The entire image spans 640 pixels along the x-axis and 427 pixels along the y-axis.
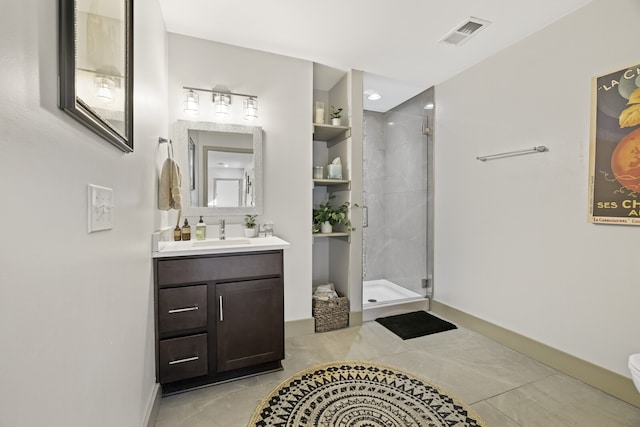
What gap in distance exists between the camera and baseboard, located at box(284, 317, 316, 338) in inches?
104

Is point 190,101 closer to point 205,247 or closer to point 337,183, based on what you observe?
point 205,247

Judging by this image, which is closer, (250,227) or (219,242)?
(219,242)

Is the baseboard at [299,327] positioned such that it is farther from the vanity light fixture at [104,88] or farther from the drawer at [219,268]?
the vanity light fixture at [104,88]

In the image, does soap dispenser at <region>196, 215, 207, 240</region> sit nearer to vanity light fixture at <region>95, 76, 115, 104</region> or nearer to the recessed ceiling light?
vanity light fixture at <region>95, 76, 115, 104</region>

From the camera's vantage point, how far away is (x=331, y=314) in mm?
2775

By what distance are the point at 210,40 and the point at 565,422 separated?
3502mm

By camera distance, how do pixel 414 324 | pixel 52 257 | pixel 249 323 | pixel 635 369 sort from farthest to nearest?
pixel 414 324 < pixel 249 323 < pixel 635 369 < pixel 52 257

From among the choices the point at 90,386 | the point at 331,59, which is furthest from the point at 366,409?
the point at 331,59

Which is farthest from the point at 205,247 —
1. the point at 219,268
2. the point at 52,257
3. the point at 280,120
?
the point at 280,120

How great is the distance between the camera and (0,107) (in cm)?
47

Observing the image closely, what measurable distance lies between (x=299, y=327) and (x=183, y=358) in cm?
110

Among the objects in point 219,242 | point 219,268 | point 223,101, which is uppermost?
point 223,101

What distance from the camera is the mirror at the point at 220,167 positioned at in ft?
7.73

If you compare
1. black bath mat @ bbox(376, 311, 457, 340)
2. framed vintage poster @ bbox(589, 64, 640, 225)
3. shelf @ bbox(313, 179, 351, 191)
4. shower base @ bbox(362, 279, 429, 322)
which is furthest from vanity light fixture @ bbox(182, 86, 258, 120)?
framed vintage poster @ bbox(589, 64, 640, 225)
